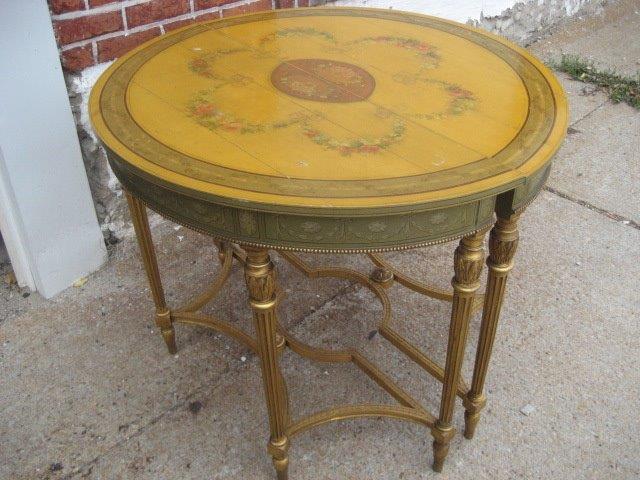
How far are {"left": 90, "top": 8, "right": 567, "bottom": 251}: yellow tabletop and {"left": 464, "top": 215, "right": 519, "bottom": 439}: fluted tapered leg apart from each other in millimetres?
180

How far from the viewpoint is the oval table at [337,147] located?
4.20 feet

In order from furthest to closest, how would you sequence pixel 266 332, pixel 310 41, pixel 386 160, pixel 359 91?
pixel 310 41, pixel 359 91, pixel 266 332, pixel 386 160

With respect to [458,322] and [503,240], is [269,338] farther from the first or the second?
[503,240]

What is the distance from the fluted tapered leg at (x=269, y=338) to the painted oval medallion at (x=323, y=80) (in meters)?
0.47

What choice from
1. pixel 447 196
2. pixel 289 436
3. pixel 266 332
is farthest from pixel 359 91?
pixel 289 436

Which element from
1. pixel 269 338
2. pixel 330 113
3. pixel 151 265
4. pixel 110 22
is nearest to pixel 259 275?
pixel 269 338

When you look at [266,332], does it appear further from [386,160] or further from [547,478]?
[547,478]

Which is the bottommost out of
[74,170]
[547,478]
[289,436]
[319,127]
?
[547,478]

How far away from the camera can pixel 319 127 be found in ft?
4.84

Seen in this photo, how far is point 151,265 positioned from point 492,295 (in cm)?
99

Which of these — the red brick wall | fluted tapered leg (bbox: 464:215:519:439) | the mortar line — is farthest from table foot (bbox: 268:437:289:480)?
the mortar line

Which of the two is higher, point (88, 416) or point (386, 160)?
point (386, 160)

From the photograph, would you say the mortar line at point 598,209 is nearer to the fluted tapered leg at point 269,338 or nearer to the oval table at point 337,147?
the oval table at point 337,147

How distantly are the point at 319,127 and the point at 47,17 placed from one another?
3.31 feet
